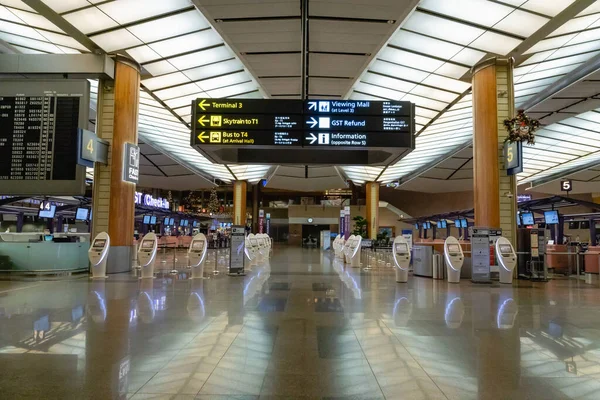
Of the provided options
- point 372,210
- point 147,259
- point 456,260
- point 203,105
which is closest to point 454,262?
point 456,260

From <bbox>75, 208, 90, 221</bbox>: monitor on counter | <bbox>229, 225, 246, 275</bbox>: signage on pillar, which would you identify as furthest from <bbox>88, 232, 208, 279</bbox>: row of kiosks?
<bbox>75, 208, 90, 221</bbox>: monitor on counter

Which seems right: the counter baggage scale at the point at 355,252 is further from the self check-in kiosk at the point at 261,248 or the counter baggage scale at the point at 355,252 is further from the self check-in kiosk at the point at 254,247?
the self check-in kiosk at the point at 261,248

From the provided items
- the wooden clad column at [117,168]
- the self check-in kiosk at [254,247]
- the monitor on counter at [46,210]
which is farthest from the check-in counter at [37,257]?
the monitor on counter at [46,210]

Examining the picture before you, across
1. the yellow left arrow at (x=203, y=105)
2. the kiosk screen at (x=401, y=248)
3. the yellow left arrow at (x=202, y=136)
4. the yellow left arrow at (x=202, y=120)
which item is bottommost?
the kiosk screen at (x=401, y=248)

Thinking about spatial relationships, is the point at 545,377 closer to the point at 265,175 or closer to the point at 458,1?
→ the point at 458,1

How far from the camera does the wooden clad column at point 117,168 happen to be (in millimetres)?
12109

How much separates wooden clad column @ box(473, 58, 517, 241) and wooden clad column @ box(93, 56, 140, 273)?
1002 centimetres

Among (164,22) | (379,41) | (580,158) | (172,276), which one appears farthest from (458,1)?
(580,158)

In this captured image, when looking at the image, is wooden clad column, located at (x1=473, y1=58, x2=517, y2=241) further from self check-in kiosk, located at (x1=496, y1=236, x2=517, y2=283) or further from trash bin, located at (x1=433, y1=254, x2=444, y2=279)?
trash bin, located at (x1=433, y1=254, x2=444, y2=279)

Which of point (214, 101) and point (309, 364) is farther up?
point (214, 101)

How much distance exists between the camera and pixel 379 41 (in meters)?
10.8

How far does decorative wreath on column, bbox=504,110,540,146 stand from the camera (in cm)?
1104

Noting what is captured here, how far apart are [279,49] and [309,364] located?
9.82 meters

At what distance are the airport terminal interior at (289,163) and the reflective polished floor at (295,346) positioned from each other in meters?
0.03
